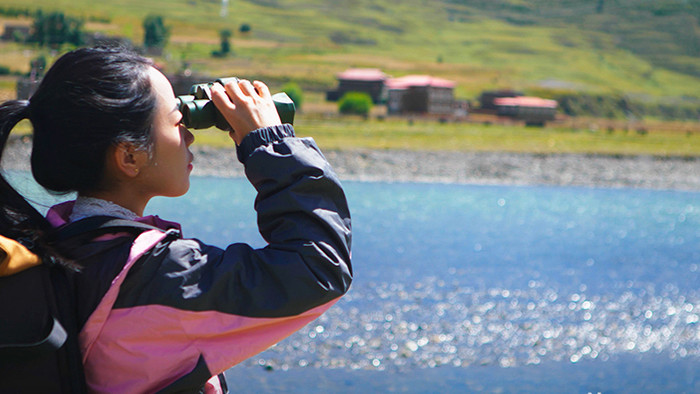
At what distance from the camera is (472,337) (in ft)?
32.9

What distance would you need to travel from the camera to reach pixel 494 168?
42312 mm

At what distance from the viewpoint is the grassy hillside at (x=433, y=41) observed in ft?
372

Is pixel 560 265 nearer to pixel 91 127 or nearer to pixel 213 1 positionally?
pixel 91 127

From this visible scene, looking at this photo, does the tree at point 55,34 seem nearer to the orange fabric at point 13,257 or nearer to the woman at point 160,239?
the woman at point 160,239

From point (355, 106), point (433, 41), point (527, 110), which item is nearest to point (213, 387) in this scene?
point (355, 106)

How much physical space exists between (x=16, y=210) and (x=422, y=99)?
8500 centimetres

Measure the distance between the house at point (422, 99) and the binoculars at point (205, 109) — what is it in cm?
8270

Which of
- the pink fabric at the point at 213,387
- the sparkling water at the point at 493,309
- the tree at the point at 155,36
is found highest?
the pink fabric at the point at 213,387

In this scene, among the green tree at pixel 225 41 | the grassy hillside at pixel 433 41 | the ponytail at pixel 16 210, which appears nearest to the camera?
the ponytail at pixel 16 210

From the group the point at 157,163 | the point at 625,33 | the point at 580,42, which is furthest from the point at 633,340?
the point at 625,33

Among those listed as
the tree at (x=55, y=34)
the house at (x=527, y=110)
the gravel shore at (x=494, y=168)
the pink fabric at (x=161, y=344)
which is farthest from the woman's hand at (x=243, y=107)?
the house at (x=527, y=110)

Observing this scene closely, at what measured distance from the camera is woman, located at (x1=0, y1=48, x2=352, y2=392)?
1419 mm

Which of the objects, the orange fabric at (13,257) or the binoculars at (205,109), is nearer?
the orange fabric at (13,257)

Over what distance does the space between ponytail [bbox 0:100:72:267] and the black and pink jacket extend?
4.5 inches
